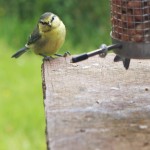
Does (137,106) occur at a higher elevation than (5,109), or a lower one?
higher

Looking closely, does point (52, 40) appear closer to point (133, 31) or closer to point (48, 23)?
point (48, 23)

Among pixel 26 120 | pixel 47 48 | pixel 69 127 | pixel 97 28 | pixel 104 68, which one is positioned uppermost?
pixel 69 127

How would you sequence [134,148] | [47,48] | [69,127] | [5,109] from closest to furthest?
[134,148] < [69,127] < [47,48] < [5,109]

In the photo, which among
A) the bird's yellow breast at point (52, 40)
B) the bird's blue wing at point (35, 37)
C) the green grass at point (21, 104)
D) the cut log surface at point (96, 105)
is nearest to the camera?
the cut log surface at point (96, 105)

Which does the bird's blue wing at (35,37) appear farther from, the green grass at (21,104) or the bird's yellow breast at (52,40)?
the green grass at (21,104)

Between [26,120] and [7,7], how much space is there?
3.17 m

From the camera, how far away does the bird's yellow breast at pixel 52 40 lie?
5.34 m

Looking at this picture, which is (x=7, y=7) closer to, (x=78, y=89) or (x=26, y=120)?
(x=26, y=120)

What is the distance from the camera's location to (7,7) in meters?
9.03

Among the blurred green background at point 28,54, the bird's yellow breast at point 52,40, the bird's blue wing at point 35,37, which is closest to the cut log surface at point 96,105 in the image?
the bird's yellow breast at point 52,40

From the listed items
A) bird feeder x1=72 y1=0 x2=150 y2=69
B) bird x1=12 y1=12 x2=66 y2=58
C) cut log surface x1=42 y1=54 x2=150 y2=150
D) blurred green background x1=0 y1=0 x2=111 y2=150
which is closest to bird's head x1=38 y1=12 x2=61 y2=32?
bird x1=12 y1=12 x2=66 y2=58

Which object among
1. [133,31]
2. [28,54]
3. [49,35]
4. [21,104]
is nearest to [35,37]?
[49,35]

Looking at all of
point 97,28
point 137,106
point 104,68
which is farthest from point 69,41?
point 137,106

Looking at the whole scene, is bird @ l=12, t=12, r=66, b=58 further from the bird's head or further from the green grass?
the green grass
